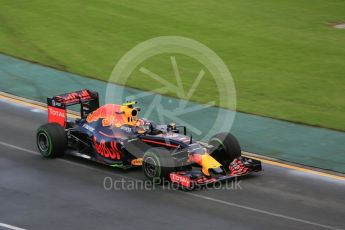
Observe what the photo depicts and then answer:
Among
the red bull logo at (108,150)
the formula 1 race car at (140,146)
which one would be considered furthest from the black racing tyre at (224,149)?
the red bull logo at (108,150)

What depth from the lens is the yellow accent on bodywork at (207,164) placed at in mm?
17828

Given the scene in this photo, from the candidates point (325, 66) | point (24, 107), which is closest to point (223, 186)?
point (24, 107)

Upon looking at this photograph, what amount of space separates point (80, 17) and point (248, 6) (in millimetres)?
8095

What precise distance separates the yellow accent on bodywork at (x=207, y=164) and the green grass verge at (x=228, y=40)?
19.2 ft

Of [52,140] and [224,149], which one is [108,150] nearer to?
[52,140]

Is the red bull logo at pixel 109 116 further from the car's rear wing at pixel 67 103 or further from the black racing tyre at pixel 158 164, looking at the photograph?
the black racing tyre at pixel 158 164

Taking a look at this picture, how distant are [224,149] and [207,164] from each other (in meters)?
1.02

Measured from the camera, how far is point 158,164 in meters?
17.5

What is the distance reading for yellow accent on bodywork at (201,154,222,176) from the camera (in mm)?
17828

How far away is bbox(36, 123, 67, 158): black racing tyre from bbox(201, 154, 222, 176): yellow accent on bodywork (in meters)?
3.80

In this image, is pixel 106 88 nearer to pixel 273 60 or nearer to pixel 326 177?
pixel 273 60

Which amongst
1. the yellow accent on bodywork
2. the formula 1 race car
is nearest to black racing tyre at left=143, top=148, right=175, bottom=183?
the formula 1 race car

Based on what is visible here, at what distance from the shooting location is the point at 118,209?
54.9ft

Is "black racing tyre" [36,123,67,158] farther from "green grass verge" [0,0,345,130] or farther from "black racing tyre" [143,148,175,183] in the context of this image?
"green grass verge" [0,0,345,130]
